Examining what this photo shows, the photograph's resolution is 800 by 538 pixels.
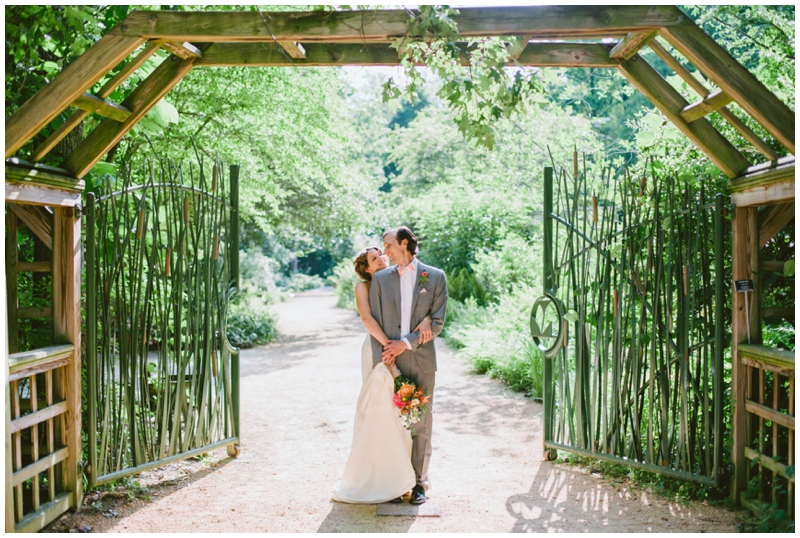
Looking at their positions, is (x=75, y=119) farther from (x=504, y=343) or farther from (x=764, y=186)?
(x=504, y=343)

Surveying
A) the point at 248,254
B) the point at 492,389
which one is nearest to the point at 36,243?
the point at 492,389

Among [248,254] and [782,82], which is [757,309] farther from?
[248,254]

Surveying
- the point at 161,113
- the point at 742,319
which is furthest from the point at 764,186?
the point at 161,113

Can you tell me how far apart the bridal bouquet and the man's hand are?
0.13 meters

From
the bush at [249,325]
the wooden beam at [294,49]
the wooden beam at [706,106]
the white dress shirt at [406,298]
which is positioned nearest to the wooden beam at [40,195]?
the wooden beam at [294,49]

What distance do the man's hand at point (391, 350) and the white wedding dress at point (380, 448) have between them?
0.17 feet

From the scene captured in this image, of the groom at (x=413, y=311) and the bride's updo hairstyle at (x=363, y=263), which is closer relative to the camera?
the groom at (x=413, y=311)

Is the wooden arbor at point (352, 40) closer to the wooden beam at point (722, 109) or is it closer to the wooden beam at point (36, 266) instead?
the wooden beam at point (722, 109)

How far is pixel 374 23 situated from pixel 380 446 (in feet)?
8.60

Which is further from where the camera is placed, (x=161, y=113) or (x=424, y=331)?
(x=161, y=113)

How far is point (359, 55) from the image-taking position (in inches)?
178

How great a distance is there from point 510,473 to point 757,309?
2.28m

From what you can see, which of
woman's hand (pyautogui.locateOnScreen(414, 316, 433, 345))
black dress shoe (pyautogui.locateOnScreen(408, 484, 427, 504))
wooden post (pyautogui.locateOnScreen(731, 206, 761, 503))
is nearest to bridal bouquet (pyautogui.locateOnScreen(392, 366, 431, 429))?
woman's hand (pyautogui.locateOnScreen(414, 316, 433, 345))

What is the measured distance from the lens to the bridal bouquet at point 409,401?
4.54 meters
